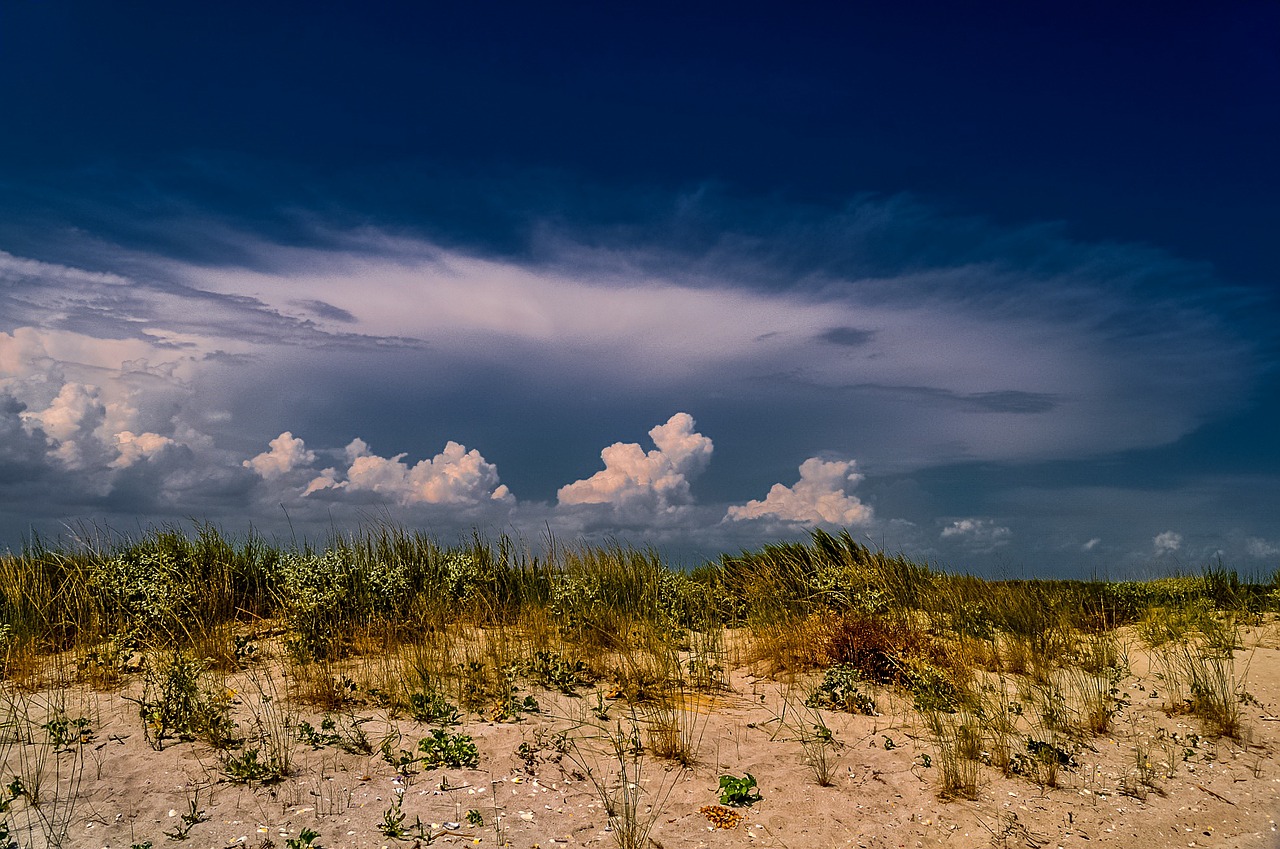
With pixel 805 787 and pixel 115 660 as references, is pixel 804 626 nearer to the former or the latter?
pixel 805 787

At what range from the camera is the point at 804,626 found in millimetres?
10383

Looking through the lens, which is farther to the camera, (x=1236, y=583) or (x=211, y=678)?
(x=1236, y=583)

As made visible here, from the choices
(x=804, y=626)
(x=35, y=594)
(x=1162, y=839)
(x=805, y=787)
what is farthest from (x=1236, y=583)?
(x=35, y=594)

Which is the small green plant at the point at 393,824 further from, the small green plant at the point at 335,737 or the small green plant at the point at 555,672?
the small green plant at the point at 555,672

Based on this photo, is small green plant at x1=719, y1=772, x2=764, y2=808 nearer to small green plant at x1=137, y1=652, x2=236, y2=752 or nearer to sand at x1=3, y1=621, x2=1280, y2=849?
Answer: sand at x1=3, y1=621, x2=1280, y2=849

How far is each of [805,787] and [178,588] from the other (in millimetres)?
7816

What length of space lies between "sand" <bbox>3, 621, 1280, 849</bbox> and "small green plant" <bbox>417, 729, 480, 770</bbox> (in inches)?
2.8

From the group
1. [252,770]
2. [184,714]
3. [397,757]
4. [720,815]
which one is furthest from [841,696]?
[184,714]

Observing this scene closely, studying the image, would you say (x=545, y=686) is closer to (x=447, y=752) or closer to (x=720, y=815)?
(x=447, y=752)

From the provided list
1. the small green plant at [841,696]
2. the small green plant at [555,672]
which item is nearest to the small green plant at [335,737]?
the small green plant at [555,672]

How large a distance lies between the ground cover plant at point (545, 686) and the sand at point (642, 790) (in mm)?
36

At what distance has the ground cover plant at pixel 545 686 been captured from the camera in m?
6.42

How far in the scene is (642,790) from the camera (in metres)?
6.47

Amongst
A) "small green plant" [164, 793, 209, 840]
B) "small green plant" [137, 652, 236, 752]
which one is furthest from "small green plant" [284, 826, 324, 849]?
"small green plant" [137, 652, 236, 752]
